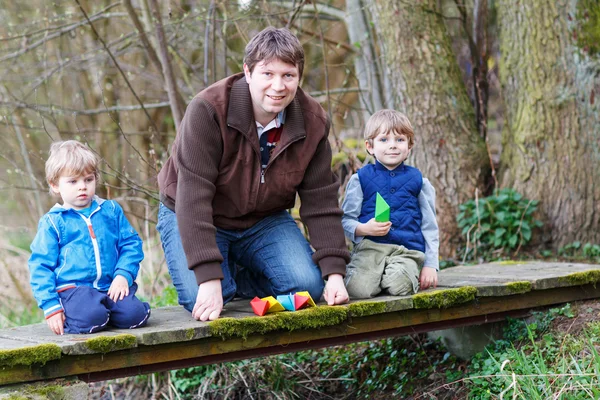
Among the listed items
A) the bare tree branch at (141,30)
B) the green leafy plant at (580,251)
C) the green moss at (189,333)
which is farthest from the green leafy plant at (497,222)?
the green moss at (189,333)

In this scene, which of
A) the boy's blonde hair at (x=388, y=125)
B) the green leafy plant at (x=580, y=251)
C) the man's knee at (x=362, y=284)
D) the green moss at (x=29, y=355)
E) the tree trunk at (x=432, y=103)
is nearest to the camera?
the green moss at (x=29, y=355)

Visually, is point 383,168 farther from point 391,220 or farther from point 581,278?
point 581,278

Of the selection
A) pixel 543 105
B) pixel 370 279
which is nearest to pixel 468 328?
pixel 370 279

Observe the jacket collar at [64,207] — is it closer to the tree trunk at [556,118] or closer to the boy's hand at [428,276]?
the boy's hand at [428,276]

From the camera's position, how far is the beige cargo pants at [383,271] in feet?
13.0

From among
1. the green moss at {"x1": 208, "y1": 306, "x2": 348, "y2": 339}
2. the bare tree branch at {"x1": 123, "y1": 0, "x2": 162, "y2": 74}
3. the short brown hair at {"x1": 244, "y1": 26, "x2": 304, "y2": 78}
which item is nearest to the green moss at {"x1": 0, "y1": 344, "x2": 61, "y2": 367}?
the green moss at {"x1": 208, "y1": 306, "x2": 348, "y2": 339}

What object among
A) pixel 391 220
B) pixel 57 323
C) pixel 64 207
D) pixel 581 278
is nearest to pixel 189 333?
pixel 57 323

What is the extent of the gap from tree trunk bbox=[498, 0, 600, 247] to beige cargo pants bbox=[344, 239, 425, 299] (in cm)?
225

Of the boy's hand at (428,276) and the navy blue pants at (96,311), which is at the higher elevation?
the navy blue pants at (96,311)

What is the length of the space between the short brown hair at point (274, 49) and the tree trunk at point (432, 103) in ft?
8.73

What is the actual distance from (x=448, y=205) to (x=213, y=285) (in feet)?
10.6

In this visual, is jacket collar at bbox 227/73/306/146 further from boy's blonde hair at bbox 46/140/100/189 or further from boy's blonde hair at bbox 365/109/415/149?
boy's blonde hair at bbox 46/140/100/189

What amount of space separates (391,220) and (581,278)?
130cm

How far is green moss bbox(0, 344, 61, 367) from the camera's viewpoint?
9.28ft
